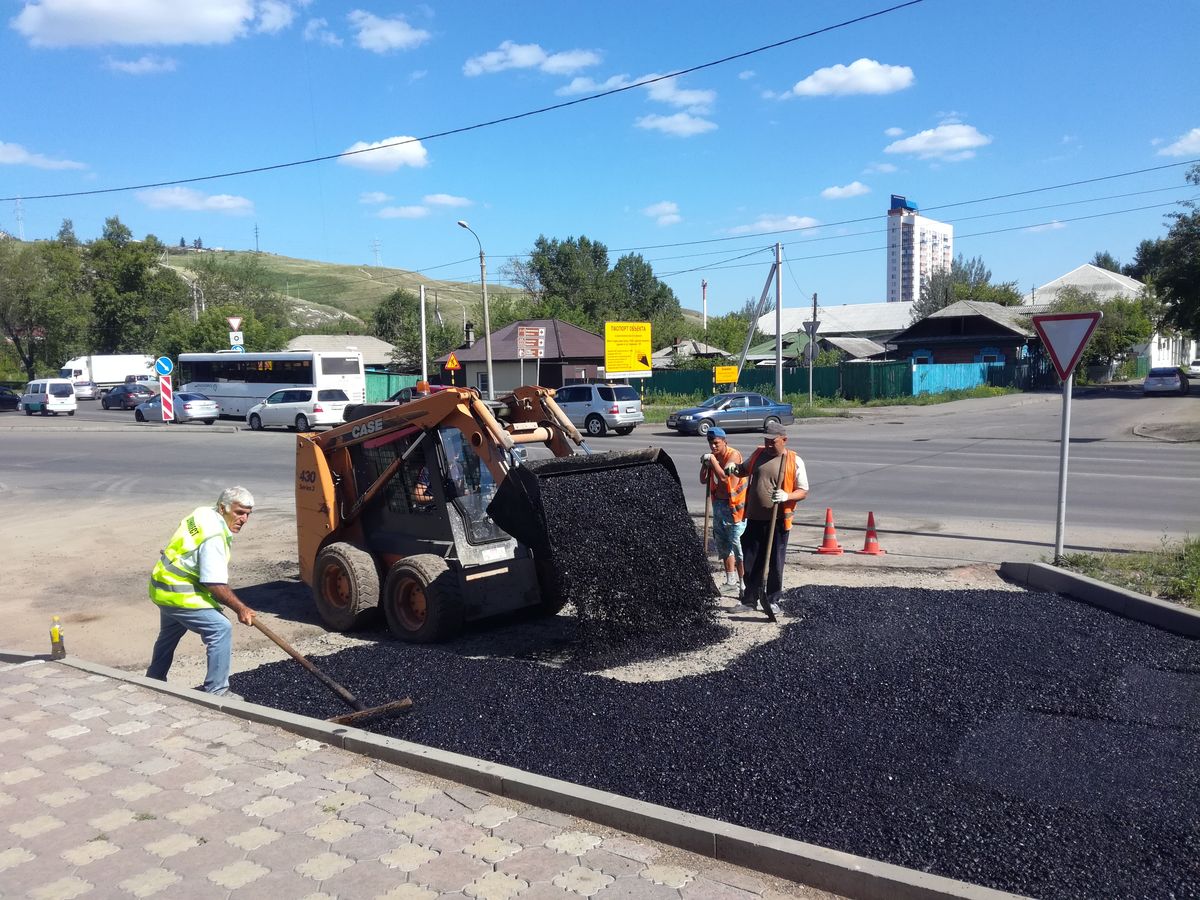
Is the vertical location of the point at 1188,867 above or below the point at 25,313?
below

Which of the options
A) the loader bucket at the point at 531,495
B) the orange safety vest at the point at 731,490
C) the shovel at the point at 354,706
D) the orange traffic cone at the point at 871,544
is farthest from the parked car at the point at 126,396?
the shovel at the point at 354,706

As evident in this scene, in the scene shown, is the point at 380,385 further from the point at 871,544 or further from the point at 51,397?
the point at 871,544

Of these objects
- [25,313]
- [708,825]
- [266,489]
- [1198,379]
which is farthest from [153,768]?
[25,313]

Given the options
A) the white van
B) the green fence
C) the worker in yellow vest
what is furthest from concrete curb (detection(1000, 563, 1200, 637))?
the green fence

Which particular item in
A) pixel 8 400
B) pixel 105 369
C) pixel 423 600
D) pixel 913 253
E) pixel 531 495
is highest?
pixel 913 253

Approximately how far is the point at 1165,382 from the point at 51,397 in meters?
53.4

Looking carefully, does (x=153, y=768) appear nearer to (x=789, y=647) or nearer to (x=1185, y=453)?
(x=789, y=647)

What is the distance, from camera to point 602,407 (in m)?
31.5

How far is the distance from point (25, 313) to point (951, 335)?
6396cm

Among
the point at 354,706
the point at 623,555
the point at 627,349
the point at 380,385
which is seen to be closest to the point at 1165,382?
the point at 627,349

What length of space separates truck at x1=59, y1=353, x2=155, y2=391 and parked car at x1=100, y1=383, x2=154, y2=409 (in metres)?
11.2

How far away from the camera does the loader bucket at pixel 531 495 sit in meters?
6.91

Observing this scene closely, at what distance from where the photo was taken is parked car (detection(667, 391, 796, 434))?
3109 cm

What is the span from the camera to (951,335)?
58625 mm
